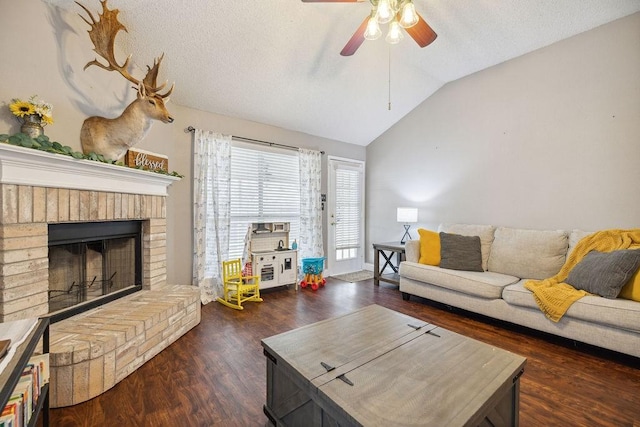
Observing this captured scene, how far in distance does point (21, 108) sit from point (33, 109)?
0.06 metres

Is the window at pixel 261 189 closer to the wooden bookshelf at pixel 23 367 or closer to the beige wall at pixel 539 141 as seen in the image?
the beige wall at pixel 539 141

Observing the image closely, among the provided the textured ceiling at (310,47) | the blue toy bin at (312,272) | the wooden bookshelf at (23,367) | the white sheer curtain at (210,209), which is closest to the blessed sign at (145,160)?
the white sheer curtain at (210,209)

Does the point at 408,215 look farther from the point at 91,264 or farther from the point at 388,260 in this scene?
the point at 91,264

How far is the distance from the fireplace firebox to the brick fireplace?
0.10 meters

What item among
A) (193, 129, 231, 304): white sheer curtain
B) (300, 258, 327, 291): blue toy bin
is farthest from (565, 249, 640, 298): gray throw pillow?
(193, 129, 231, 304): white sheer curtain

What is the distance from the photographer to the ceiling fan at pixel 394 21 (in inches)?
71.5

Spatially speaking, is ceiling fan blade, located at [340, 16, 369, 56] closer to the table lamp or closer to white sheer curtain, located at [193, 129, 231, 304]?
white sheer curtain, located at [193, 129, 231, 304]

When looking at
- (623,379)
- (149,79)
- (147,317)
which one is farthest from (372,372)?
(149,79)

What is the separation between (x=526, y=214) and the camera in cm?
330

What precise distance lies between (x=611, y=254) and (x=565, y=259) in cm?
55

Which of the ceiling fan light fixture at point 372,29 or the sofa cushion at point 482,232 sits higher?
the ceiling fan light fixture at point 372,29

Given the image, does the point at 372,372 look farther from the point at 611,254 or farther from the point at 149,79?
the point at 149,79

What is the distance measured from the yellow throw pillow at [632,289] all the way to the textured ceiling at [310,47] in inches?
98.7

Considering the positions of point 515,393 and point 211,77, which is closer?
point 515,393
